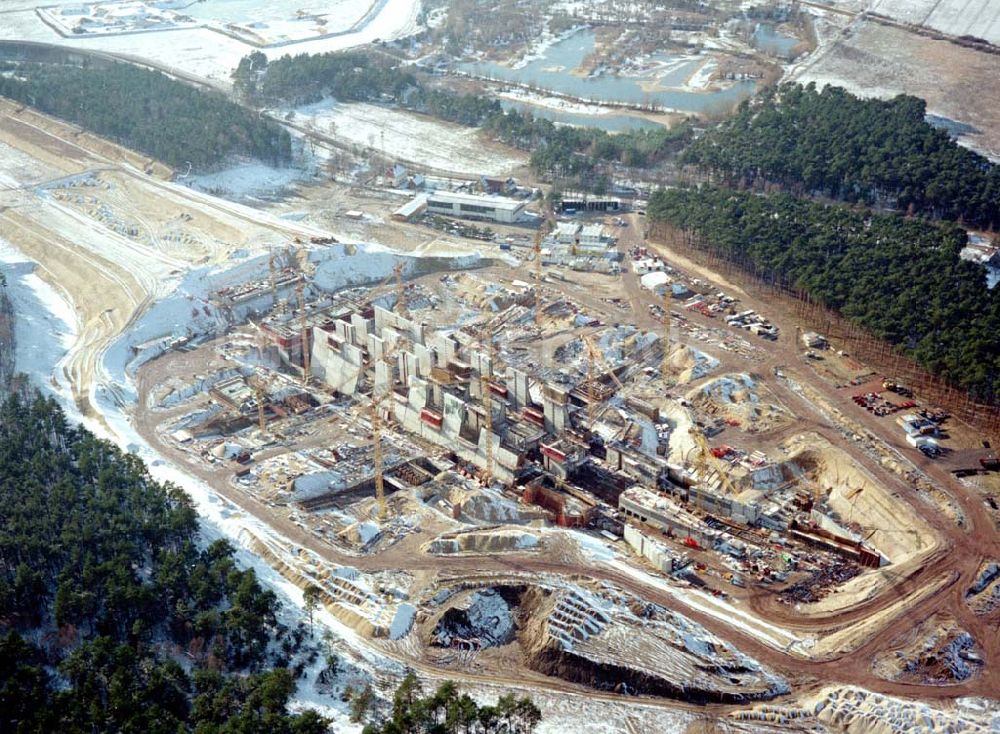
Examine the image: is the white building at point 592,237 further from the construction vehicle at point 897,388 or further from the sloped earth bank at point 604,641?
the sloped earth bank at point 604,641

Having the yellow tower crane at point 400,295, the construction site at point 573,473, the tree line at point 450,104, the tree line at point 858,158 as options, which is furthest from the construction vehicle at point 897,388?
the tree line at point 450,104

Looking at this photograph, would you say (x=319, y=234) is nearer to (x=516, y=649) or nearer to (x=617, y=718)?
(x=516, y=649)

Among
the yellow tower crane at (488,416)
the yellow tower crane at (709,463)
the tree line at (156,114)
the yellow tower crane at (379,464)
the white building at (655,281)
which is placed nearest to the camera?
the yellow tower crane at (379,464)

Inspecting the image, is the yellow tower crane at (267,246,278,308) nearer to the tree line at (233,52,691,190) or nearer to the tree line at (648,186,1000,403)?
A: the tree line at (648,186,1000,403)

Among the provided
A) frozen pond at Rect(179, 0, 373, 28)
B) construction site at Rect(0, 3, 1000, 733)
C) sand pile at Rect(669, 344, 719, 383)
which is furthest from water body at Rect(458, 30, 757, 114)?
sand pile at Rect(669, 344, 719, 383)

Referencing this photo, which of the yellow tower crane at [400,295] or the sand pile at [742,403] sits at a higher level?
the sand pile at [742,403]

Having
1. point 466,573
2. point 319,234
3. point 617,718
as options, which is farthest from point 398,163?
point 617,718
